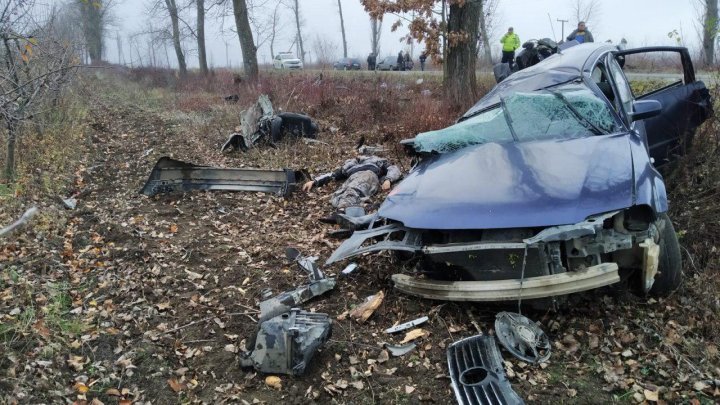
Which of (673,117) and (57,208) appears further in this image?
(57,208)

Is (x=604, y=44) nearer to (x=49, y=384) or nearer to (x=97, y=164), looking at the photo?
(x=49, y=384)

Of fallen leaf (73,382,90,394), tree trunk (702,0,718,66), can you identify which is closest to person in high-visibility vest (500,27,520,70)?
tree trunk (702,0,718,66)

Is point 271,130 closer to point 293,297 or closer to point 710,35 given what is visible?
point 293,297

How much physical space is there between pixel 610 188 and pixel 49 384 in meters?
3.73

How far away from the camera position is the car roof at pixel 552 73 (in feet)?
15.2

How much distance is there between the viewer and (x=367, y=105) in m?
Answer: 10.8

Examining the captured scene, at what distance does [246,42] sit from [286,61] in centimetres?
2012

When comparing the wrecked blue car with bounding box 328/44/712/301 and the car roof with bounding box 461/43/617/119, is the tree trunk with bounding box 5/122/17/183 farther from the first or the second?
the car roof with bounding box 461/43/617/119

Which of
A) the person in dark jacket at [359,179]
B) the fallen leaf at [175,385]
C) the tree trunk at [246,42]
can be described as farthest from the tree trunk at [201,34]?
the fallen leaf at [175,385]

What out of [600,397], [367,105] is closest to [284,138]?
[367,105]

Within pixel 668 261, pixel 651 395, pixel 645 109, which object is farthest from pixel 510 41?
pixel 651 395

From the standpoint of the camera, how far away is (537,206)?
316 centimetres

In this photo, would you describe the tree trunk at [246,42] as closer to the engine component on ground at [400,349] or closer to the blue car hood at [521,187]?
the blue car hood at [521,187]

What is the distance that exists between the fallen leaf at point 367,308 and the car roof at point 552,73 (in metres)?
2.22
